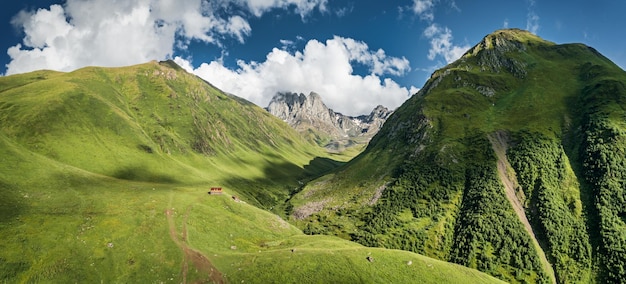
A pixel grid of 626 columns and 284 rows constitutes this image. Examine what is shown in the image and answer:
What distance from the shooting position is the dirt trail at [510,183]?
4017 inches

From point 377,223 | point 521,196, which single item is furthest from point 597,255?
point 377,223

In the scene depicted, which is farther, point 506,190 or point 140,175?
point 140,175

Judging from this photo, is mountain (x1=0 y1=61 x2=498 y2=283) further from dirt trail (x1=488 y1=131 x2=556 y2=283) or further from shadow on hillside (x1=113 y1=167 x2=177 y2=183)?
dirt trail (x1=488 y1=131 x2=556 y2=283)

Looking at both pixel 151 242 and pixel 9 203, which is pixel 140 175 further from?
pixel 151 242

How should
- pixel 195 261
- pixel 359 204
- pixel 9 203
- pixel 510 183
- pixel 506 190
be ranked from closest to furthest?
pixel 195 261 → pixel 9 203 → pixel 506 190 → pixel 510 183 → pixel 359 204

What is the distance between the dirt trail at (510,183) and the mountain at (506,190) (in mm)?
570

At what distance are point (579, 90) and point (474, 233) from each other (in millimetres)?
135132

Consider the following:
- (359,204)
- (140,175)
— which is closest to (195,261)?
(359,204)

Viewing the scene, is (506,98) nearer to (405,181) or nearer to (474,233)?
(405,181)

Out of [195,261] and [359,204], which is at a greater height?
[359,204]

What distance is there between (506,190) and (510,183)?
885 cm

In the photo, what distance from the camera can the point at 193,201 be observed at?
96.6 meters

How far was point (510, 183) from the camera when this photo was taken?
13188 cm

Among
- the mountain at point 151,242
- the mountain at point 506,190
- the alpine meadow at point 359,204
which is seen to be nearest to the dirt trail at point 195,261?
the mountain at point 151,242
